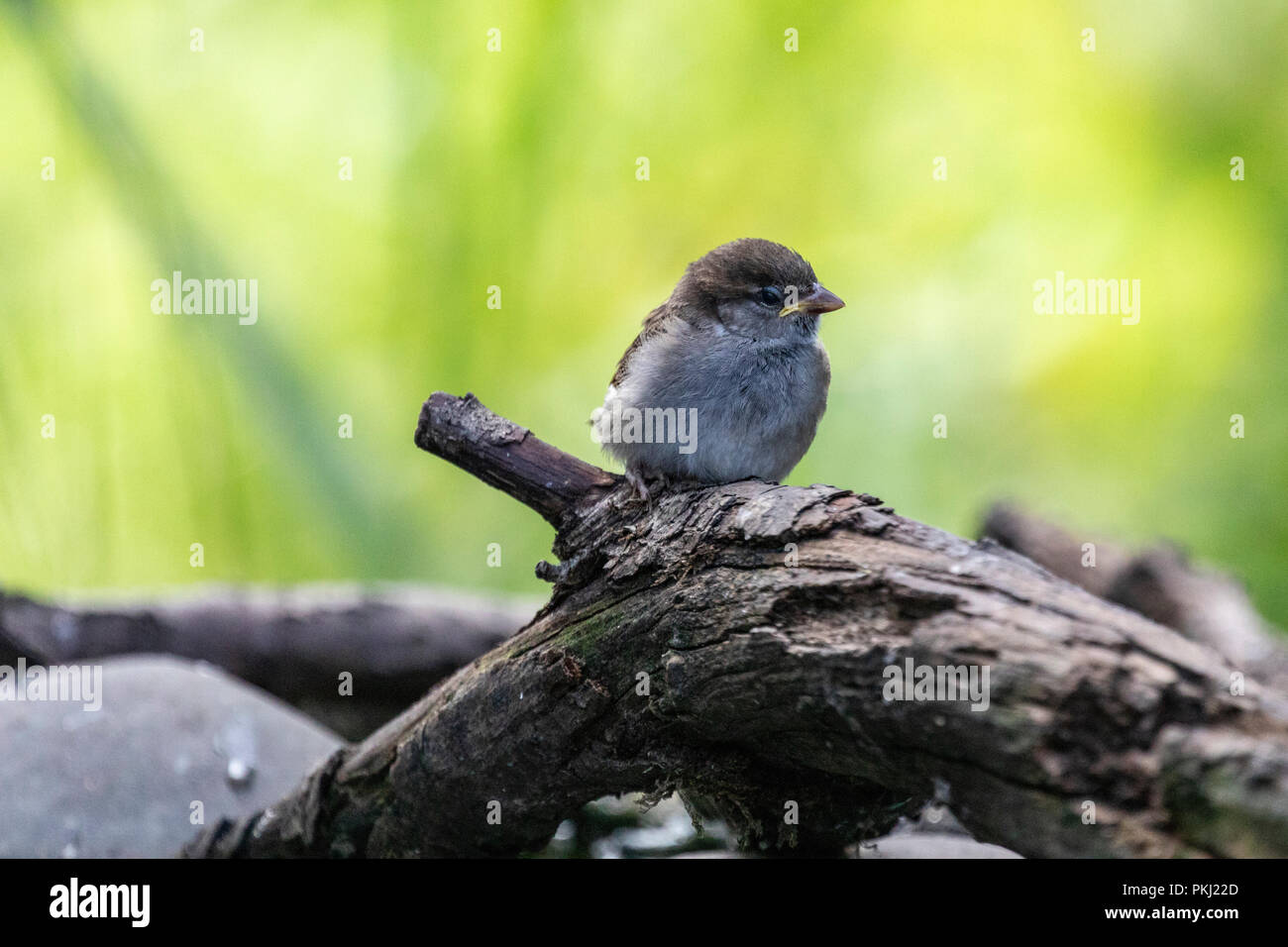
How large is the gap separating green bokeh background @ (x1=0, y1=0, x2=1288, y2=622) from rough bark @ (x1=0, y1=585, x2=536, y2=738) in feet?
4.57

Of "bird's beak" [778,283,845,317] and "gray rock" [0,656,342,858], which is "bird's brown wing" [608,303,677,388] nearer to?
"bird's beak" [778,283,845,317]

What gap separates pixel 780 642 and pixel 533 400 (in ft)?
16.4

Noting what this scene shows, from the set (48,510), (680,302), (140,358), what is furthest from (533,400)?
(680,302)

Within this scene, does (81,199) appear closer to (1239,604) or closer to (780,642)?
(780,642)

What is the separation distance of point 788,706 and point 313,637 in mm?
3601

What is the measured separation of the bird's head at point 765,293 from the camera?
353cm

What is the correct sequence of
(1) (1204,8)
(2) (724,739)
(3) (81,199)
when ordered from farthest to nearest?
(1) (1204,8) < (3) (81,199) < (2) (724,739)

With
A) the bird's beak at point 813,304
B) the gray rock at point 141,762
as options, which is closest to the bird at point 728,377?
the bird's beak at point 813,304

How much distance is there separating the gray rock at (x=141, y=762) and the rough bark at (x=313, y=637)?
0.81 meters

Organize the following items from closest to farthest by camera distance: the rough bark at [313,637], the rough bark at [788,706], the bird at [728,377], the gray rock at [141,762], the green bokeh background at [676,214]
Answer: the rough bark at [788,706] < the bird at [728,377] < the gray rock at [141,762] < the rough bark at [313,637] < the green bokeh background at [676,214]

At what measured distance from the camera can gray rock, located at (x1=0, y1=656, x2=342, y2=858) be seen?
3469 millimetres

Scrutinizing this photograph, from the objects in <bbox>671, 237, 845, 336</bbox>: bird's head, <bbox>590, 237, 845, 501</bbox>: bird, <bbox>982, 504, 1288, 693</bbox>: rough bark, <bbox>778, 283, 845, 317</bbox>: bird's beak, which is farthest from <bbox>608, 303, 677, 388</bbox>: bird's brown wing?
<bbox>982, 504, 1288, 693</bbox>: rough bark

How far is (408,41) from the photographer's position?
6.62 metres

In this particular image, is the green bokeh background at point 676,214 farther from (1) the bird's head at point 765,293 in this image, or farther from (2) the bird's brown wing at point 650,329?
(1) the bird's head at point 765,293
